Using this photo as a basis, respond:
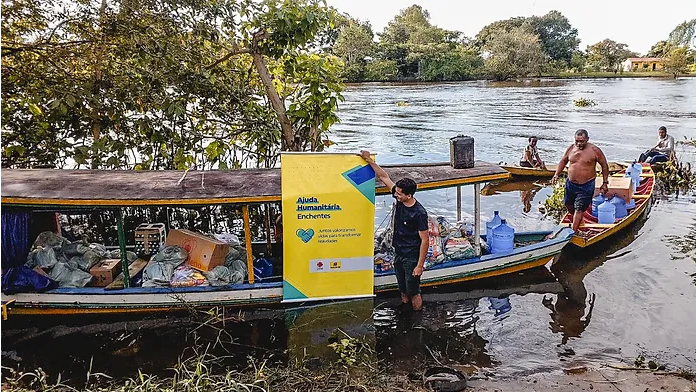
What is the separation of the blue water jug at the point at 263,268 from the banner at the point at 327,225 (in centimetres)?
77

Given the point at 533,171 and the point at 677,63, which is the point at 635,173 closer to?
the point at 533,171

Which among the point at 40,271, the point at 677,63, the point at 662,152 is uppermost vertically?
the point at 677,63

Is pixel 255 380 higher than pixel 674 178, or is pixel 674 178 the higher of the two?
pixel 674 178

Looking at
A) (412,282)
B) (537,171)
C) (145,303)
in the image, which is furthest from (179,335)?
(537,171)

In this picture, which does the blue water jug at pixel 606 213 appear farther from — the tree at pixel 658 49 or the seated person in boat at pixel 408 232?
the tree at pixel 658 49

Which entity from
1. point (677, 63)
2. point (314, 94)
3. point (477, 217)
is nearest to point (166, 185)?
point (314, 94)

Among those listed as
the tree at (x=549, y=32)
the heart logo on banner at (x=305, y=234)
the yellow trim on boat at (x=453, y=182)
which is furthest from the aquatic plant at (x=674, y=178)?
the tree at (x=549, y=32)

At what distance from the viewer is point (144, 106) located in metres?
8.82

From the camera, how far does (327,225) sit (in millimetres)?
6699

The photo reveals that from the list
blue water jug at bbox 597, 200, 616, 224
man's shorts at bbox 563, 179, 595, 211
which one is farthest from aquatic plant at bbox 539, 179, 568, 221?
man's shorts at bbox 563, 179, 595, 211

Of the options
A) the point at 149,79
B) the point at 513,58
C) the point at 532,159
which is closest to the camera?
the point at 149,79

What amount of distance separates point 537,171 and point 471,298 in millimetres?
8928

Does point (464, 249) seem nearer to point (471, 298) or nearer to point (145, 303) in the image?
point (471, 298)

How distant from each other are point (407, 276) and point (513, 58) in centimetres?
6939
